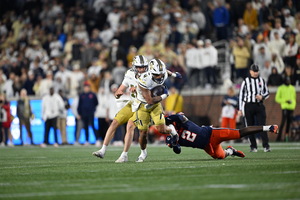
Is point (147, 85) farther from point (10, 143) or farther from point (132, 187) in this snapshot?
point (10, 143)

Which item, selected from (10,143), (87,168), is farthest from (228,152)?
(10,143)

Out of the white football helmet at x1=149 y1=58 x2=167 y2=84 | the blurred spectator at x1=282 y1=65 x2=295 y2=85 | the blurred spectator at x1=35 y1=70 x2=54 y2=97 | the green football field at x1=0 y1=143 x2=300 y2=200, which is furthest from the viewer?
the blurred spectator at x1=35 y1=70 x2=54 y2=97

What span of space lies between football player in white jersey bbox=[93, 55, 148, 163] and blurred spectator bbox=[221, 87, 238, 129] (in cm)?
779

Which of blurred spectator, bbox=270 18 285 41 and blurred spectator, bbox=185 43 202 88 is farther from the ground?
blurred spectator, bbox=270 18 285 41

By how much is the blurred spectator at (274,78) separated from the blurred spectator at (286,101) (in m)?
0.62

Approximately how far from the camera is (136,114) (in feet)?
35.1

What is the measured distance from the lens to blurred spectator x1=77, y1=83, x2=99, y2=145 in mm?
20469

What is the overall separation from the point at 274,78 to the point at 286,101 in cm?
97

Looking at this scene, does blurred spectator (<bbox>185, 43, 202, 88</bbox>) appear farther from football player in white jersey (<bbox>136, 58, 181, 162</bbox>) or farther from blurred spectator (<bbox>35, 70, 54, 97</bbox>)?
football player in white jersey (<bbox>136, 58, 181, 162</bbox>)

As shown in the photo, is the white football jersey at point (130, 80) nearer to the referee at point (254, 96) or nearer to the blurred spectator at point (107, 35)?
the referee at point (254, 96)

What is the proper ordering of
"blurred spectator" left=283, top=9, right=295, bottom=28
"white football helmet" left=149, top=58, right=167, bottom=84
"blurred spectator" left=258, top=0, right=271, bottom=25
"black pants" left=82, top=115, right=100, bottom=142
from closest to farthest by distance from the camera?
"white football helmet" left=149, top=58, right=167, bottom=84, "blurred spectator" left=283, top=9, right=295, bottom=28, "blurred spectator" left=258, top=0, right=271, bottom=25, "black pants" left=82, top=115, right=100, bottom=142

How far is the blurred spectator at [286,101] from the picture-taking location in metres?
17.8

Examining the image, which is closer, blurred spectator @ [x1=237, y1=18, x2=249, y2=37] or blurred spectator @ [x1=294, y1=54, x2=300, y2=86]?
blurred spectator @ [x1=294, y1=54, x2=300, y2=86]

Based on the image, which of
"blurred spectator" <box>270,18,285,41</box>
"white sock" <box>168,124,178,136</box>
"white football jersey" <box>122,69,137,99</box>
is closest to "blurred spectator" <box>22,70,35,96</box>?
"blurred spectator" <box>270,18,285,41</box>
